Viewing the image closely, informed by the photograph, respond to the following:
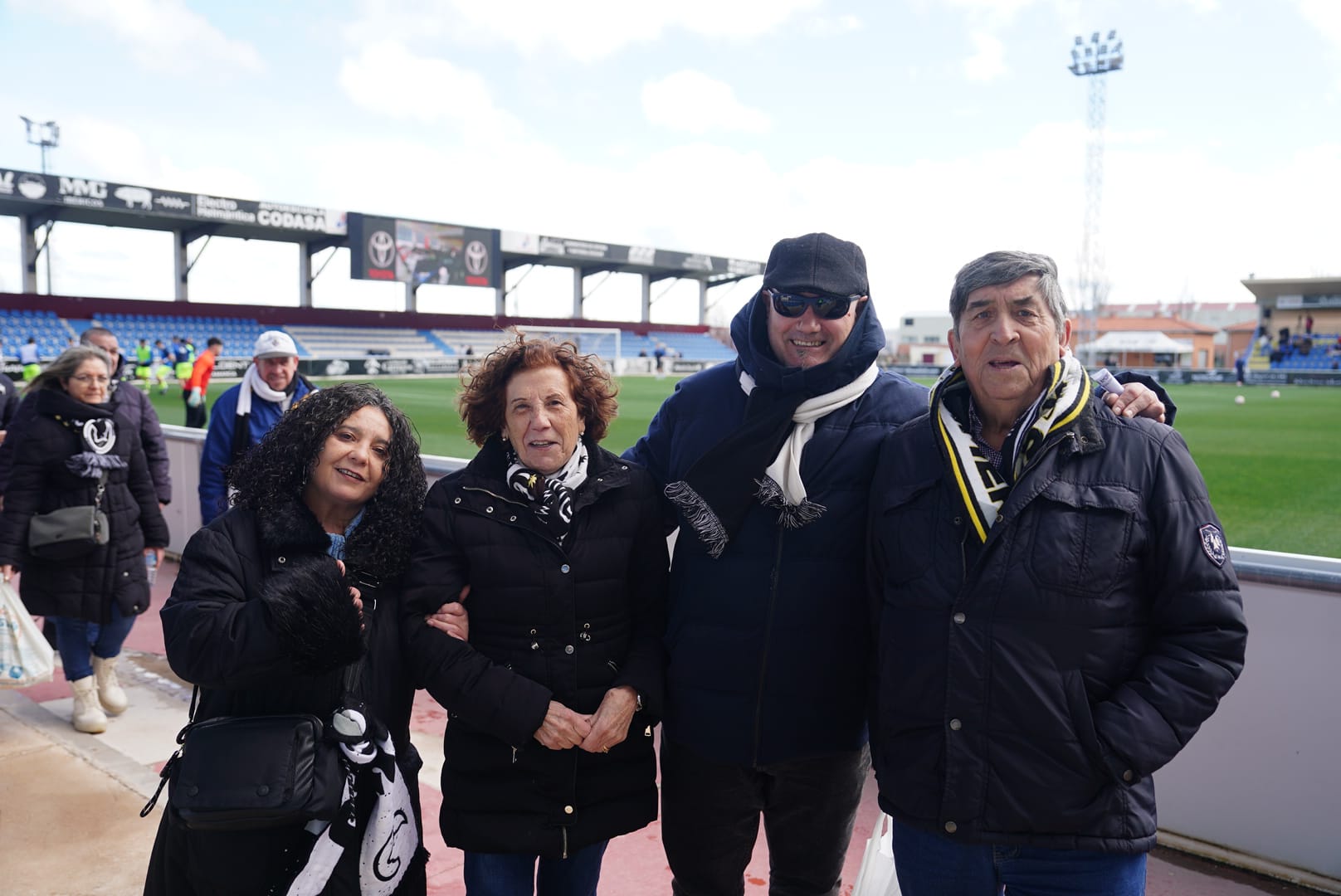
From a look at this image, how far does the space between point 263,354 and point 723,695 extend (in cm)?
328

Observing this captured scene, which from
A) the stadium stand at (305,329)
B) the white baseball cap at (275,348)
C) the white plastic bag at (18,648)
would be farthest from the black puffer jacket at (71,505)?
the stadium stand at (305,329)

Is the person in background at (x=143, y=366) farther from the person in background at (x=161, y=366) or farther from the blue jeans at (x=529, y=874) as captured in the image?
the blue jeans at (x=529, y=874)

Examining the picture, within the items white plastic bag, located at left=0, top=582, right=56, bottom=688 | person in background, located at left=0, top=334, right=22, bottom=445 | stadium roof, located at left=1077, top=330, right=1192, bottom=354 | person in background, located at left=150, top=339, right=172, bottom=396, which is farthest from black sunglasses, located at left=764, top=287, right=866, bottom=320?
stadium roof, located at left=1077, top=330, right=1192, bottom=354

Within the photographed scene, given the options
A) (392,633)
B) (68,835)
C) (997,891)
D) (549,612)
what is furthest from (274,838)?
(68,835)

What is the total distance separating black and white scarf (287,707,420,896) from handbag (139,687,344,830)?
0.17 feet

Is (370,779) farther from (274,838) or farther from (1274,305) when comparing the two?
(1274,305)

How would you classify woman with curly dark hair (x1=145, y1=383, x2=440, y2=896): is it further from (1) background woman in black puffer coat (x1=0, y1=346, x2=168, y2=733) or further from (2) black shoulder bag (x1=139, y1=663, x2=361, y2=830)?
(1) background woman in black puffer coat (x1=0, y1=346, x2=168, y2=733)

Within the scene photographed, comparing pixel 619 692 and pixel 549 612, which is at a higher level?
pixel 549 612

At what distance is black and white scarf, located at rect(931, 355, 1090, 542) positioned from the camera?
1.75 metres

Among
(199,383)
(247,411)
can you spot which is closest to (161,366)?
(199,383)

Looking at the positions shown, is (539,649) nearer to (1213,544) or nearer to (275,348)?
(1213,544)

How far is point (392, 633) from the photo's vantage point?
6.79ft

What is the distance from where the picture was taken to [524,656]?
2.09 m

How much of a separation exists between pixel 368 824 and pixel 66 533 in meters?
2.98
